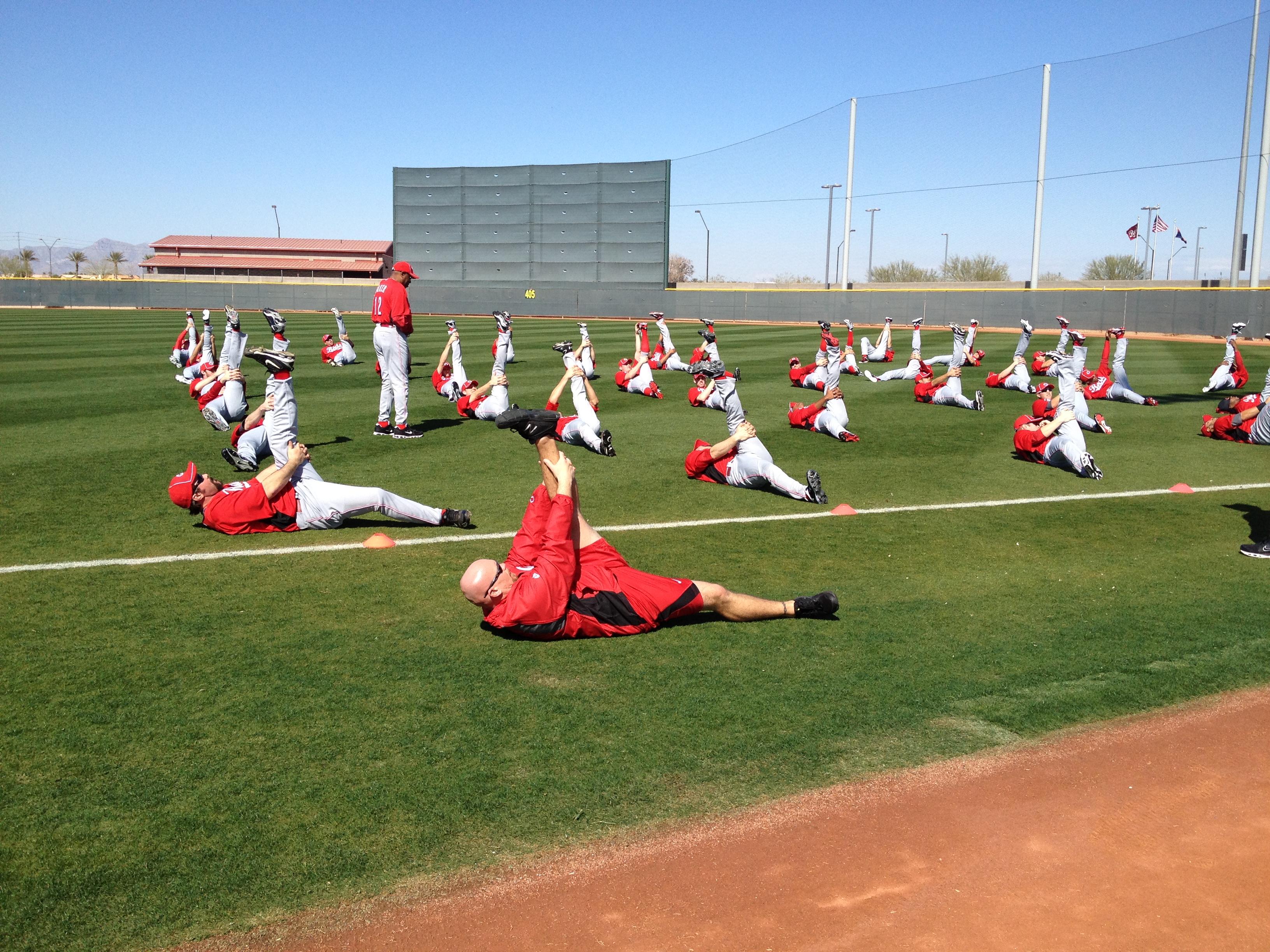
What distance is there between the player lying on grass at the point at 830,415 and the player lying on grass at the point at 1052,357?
2867 mm

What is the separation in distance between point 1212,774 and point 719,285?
57391 millimetres

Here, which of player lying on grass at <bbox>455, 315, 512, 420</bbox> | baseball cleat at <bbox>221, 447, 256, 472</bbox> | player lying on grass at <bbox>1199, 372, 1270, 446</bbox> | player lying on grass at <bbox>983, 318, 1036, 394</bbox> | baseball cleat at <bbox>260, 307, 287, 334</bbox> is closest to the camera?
baseball cleat at <bbox>221, 447, 256, 472</bbox>

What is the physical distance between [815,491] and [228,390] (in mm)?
8635

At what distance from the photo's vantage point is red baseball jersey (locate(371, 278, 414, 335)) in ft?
43.5

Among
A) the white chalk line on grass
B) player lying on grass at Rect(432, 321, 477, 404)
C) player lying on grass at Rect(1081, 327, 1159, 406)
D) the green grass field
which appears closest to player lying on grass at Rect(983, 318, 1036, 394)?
player lying on grass at Rect(1081, 327, 1159, 406)

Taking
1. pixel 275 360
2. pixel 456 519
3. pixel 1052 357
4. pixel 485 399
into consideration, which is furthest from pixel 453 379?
pixel 1052 357

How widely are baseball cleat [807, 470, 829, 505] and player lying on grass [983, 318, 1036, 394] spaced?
425 inches

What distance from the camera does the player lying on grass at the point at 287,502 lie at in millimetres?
8344

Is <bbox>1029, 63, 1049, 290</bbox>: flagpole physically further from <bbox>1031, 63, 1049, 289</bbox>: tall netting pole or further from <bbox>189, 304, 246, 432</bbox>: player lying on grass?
<bbox>189, 304, 246, 432</bbox>: player lying on grass

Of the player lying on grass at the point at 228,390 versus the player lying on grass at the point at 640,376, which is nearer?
the player lying on grass at the point at 228,390

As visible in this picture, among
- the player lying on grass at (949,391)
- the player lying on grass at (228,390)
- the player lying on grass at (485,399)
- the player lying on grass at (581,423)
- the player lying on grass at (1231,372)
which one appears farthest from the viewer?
the player lying on grass at (1231,372)

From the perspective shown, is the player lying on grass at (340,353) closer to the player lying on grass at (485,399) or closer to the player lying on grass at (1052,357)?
the player lying on grass at (485,399)

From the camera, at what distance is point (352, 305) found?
52.2m

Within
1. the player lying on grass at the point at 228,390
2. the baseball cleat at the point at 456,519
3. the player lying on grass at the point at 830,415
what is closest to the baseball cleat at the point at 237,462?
the player lying on grass at the point at 228,390
